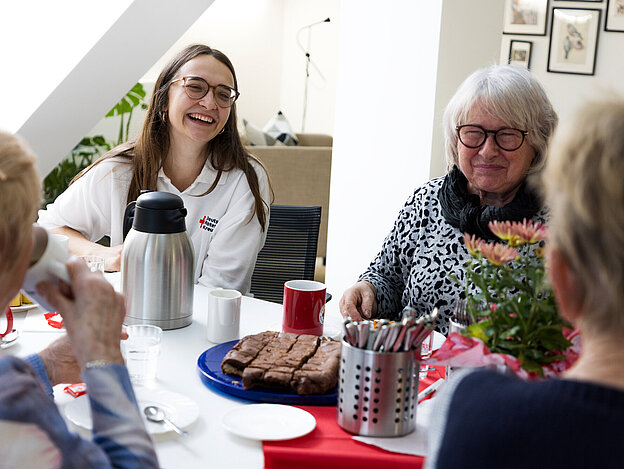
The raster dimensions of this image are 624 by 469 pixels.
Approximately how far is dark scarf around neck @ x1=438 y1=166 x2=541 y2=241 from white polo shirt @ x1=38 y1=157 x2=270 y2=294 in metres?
0.67

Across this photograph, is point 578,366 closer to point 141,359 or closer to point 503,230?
point 503,230

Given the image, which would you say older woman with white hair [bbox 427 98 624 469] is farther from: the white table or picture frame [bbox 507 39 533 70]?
picture frame [bbox 507 39 533 70]

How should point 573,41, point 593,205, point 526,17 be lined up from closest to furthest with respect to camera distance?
point 593,205 → point 573,41 → point 526,17

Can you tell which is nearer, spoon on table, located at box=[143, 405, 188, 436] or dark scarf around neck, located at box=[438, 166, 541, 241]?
spoon on table, located at box=[143, 405, 188, 436]

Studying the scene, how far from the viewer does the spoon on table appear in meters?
1.14

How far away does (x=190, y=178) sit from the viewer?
2486mm

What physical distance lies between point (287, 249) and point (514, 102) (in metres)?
0.91

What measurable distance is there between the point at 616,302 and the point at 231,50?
7.14 metres

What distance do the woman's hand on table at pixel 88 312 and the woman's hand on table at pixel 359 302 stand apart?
2.83 ft

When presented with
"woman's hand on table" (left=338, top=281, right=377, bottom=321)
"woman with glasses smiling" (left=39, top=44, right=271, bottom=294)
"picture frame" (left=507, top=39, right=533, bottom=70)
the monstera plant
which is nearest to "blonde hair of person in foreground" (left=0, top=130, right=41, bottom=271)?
"woman's hand on table" (left=338, top=281, right=377, bottom=321)

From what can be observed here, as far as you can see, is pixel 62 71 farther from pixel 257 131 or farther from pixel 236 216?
pixel 257 131

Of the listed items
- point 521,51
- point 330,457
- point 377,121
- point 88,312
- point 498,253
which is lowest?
point 330,457

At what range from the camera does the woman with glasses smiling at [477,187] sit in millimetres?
1958

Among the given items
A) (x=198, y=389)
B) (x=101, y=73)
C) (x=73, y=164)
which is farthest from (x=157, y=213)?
(x=73, y=164)
